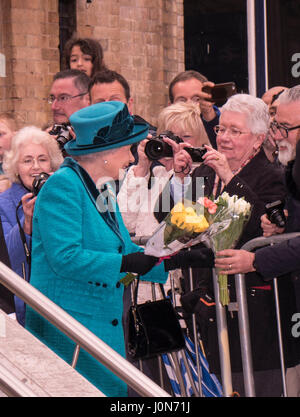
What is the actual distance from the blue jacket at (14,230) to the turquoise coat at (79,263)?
841mm

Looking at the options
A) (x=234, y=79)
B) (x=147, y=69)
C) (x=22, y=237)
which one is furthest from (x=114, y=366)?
(x=147, y=69)

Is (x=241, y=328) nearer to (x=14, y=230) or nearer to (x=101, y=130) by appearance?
(x=101, y=130)

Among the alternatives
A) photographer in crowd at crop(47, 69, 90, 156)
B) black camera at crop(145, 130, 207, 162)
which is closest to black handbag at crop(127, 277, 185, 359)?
black camera at crop(145, 130, 207, 162)

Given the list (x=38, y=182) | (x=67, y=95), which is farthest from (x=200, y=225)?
(x=67, y=95)

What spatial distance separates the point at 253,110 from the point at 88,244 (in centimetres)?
134

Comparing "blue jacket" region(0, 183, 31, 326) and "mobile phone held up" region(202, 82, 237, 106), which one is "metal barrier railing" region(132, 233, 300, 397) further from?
"mobile phone held up" region(202, 82, 237, 106)

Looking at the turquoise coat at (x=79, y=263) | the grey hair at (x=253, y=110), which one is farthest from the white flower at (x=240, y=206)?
the grey hair at (x=253, y=110)

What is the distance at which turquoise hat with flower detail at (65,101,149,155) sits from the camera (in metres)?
3.94

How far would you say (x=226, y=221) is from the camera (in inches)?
158

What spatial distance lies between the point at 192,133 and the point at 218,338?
4.87 ft

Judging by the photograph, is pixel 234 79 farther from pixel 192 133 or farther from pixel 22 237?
pixel 22 237

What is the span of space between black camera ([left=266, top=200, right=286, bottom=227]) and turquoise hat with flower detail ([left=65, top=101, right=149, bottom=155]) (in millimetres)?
734

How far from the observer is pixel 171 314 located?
4.12 meters

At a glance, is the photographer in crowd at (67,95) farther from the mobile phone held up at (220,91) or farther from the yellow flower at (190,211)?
the yellow flower at (190,211)
